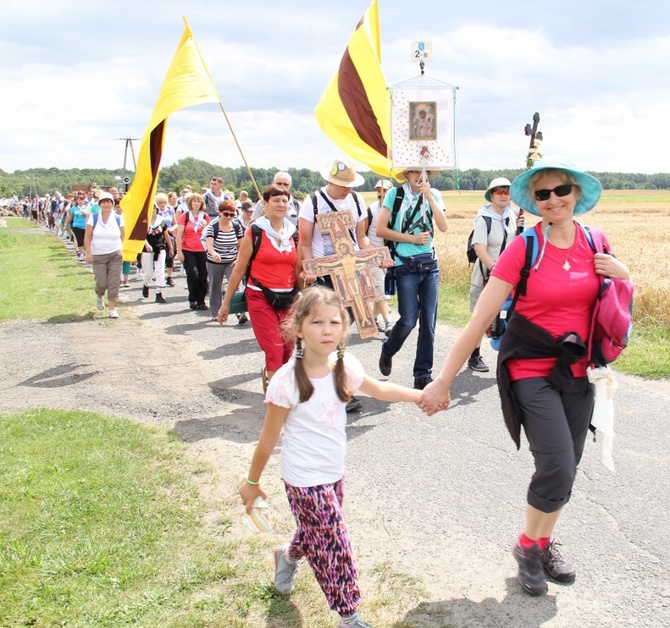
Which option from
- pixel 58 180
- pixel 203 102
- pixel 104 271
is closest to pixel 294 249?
pixel 203 102

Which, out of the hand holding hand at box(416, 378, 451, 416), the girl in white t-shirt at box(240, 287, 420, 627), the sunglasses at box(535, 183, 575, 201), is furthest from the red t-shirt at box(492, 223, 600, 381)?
the girl in white t-shirt at box(240, 287, 420, 627)

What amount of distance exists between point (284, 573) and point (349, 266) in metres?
3.24

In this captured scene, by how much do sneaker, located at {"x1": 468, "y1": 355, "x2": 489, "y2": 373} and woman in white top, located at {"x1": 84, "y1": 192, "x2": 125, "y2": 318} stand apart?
597 centimetres

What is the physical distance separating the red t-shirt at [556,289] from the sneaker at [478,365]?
4.16m

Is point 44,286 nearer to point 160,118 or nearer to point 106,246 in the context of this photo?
point 106,246

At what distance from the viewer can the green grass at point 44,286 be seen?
11727 mm

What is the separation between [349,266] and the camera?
6.07 metres

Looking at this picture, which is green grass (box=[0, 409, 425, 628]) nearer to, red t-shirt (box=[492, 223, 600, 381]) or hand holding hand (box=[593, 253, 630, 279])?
red t-shirt (box=[492, 223, 600, 381])

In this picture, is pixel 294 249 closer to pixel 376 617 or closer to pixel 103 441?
pixel 103 441

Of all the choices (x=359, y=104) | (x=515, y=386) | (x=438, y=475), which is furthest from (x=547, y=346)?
(x=359, y=104)

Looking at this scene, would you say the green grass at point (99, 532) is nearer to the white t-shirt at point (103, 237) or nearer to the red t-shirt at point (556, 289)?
the red t-shirt at point (556, 289)

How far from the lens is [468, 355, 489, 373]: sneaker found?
291 inches

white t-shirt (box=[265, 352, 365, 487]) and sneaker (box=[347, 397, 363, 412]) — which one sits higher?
white t-shirt (box=[265, 352, 365, 487])

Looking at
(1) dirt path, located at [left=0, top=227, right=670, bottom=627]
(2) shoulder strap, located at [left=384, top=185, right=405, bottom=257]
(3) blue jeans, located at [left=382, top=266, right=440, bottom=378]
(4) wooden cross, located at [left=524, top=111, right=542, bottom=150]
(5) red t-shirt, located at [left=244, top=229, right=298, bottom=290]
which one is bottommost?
(1) dirt path, located at [left=0, top=227, right=670, bottom=627]
